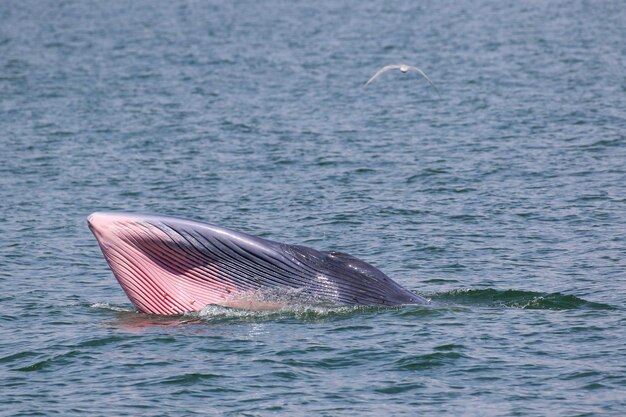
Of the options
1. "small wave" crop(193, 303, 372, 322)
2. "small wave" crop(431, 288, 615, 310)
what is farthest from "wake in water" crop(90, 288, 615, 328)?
"small wave" crop(431, 288, 615, 310)

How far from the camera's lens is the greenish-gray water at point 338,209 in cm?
1888

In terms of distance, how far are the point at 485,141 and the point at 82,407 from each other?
24302 millimetres

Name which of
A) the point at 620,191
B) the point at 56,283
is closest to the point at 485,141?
the point at 620,191

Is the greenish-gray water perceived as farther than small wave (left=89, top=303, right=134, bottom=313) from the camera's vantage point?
No

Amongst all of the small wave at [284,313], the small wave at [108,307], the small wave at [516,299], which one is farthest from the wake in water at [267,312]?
the small wave at [516,299]

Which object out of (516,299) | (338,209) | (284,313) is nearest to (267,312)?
(284,313)

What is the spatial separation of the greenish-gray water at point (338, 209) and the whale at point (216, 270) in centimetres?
36

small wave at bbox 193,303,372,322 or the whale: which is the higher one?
the whale

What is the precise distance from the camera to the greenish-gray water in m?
18.9

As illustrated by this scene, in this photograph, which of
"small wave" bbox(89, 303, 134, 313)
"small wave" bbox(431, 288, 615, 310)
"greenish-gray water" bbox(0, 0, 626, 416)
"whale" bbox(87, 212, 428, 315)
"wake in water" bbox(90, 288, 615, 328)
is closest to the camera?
"greenish-gray water" bbox(0, 0, 626, 416)

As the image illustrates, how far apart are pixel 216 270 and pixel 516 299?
591 cm

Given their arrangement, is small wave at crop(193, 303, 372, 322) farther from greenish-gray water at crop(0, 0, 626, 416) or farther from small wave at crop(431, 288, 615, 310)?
small wave at crop(431, 288, 615, 310)

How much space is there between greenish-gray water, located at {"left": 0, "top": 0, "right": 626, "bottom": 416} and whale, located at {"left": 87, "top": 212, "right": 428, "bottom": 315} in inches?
14.3

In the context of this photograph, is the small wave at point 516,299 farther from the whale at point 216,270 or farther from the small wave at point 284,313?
the small wave at point 284,313
